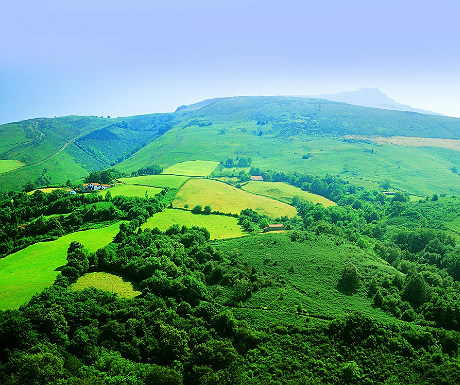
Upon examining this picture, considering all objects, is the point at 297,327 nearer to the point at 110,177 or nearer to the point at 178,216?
the point at 178,216

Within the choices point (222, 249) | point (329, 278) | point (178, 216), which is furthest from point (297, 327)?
point (178, 216)

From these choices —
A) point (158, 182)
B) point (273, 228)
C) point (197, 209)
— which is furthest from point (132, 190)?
point (273, 228)

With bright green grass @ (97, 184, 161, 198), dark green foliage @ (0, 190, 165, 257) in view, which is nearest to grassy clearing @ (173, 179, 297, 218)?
bright green grass @ (97, 184, 161, 198)

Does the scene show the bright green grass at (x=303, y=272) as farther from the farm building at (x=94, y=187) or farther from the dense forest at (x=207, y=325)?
the farm building at (x=94, y=187)

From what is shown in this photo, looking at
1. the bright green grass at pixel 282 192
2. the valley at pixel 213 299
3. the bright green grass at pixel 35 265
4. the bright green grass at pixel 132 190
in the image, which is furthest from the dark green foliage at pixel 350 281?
the bright green grass at pixel 282 192

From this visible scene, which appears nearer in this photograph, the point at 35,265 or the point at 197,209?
the point at 35,265

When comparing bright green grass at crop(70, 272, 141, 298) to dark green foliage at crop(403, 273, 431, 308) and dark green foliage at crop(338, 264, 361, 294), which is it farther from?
dark green foliage at crop(403, 273, 431, 308)

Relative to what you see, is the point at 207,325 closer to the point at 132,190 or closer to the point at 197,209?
the point at 197,209
